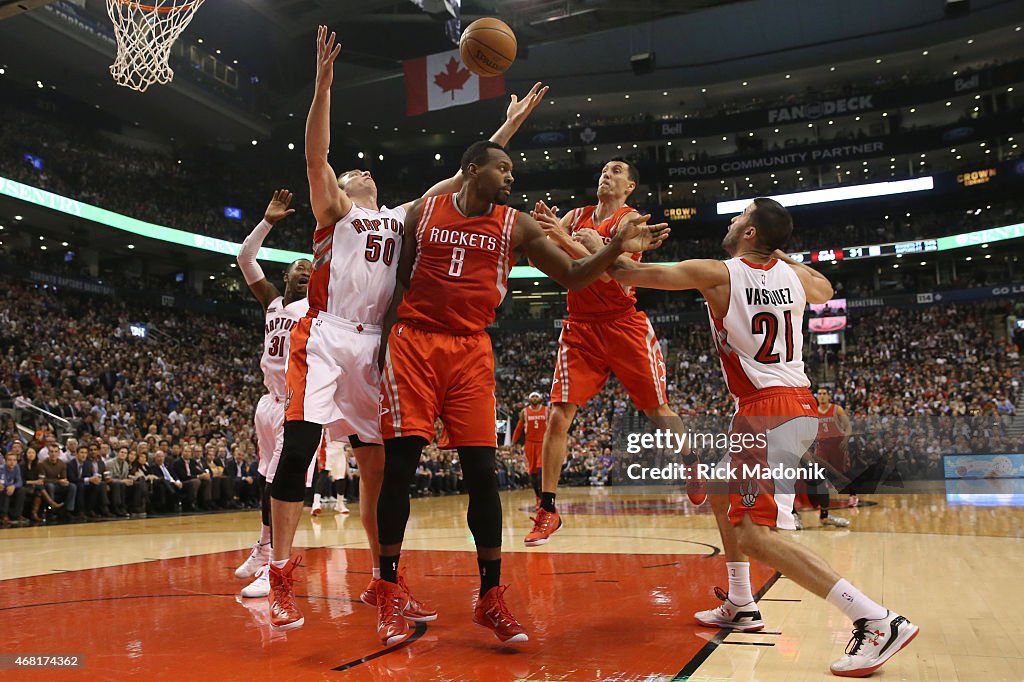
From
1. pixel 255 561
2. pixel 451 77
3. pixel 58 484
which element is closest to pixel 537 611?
pixel 255 561

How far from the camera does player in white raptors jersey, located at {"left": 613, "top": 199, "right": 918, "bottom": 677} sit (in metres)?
3.50

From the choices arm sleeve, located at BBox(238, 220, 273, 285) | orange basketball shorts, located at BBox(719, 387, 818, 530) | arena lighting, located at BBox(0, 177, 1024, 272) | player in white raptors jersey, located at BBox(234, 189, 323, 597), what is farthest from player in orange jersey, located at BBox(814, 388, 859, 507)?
arena lighting, located at BBox(0, 177, 1024, 272)

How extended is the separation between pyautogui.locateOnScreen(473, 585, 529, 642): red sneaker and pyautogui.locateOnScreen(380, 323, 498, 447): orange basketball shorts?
68 cm

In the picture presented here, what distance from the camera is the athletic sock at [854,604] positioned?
3.12 m

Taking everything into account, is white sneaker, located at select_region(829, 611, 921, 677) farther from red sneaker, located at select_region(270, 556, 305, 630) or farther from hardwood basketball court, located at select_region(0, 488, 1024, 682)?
red sneaker, located at select_region(270, 556, 305, 630)

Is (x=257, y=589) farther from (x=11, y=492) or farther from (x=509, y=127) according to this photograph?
(x=11, y=492)

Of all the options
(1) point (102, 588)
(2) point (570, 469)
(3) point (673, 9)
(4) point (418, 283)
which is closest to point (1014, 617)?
(4) point (418, 283)

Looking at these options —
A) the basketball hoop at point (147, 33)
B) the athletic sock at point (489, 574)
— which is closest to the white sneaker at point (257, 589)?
the athletic sock at point (489, 574)

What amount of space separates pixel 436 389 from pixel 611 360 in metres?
2.18

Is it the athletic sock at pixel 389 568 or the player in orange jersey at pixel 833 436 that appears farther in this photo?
the player in orange jersey at pixel 833 436

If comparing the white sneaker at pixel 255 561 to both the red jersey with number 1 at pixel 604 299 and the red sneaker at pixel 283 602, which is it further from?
the red jersey with number 1 at pixel 604 299

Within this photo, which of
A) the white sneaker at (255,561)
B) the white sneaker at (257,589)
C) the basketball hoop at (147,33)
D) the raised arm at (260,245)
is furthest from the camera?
the basketball hoop at (147,33)

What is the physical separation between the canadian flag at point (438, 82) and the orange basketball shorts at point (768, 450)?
22.2 m

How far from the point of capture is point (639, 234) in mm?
3727
